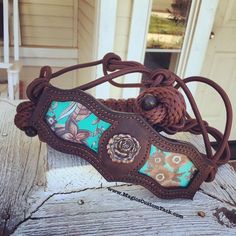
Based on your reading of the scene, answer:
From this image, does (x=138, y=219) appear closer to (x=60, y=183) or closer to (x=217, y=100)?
(x=60, y=183)

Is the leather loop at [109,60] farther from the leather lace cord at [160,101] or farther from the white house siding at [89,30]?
the white house siding at [89,30]

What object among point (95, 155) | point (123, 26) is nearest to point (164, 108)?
point (95, 155)

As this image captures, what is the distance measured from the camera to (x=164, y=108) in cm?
36

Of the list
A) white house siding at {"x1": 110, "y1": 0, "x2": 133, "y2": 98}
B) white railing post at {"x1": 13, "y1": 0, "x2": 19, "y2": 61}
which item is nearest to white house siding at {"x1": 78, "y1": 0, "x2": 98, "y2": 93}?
white house siding at {"x1": 110, "y1": 0, "x2": 133, "y2": 98}

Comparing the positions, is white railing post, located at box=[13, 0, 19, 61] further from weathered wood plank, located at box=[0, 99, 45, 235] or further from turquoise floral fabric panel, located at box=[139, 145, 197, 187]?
turquoise floral fabric panel, located at box=[139, 145, 197, 187]

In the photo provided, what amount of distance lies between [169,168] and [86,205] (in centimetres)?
14

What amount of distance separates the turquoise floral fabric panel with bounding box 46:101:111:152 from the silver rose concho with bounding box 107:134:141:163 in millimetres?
23

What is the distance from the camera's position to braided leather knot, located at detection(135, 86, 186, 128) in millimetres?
363

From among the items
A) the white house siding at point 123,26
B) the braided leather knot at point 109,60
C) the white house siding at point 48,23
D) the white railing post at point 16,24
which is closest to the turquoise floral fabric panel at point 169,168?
the braided leather knot at point 109,60

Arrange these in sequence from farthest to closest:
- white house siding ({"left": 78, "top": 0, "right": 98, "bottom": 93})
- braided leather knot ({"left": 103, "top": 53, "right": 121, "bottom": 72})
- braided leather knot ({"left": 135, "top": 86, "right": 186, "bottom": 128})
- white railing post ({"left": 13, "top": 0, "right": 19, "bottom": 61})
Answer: white railing post ({"left": 13, "top": 0, "right": 19, "bottom": 61}), white house siding ({"left": 78, "top": 0, "right": 98, "bottom": 93}), braided leather knot ({"left": 103, "top": 53, "right": 121, "bottom": 72}), braided leather knot ({"left": 135, "top": 86, "right": 186, "bottom": 128})

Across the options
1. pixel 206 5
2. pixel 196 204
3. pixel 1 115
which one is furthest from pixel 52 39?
pixel 196 204

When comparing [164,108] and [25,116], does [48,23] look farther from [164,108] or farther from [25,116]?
[164,108]

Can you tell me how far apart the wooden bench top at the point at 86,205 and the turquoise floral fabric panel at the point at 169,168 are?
4 cm

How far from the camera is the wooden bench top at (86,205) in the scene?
0.37m
